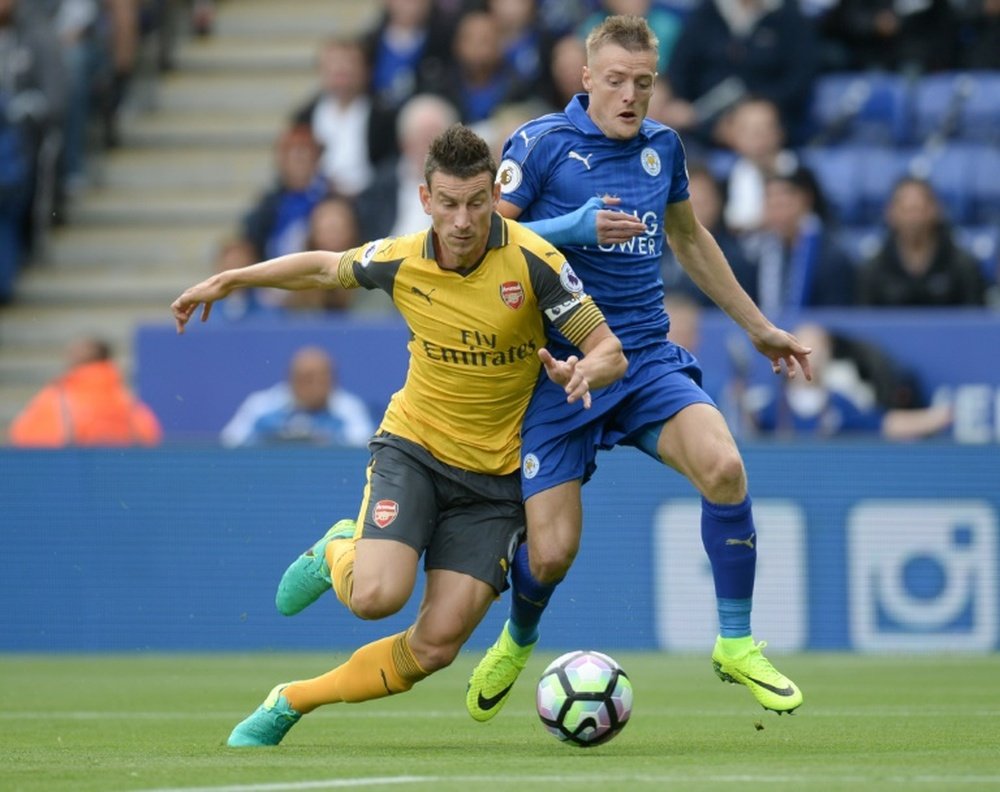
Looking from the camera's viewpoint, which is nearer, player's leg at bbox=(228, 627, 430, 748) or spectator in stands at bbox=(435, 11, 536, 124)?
player's leg at bbox=(228, 627, 430, 748)

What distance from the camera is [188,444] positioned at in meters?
13.3

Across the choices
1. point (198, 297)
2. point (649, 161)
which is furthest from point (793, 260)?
point (198, 297)

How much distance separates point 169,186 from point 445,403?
1093 cm

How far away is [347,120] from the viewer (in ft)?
54.2

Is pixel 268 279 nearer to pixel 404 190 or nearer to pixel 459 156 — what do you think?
pixel 459 156

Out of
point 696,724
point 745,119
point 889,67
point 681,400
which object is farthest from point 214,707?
point 889,67

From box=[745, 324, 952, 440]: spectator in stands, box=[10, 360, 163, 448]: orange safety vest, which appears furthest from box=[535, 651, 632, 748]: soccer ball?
box=[10, 360, 163, 448]: orange safety vest

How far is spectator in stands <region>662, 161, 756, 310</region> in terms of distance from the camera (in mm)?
13789

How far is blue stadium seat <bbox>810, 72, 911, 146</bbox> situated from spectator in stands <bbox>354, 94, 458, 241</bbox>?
9.13 ft

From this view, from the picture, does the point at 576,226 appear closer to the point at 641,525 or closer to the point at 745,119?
the point at 641,525

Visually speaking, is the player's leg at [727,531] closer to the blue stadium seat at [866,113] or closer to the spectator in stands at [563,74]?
the spectator in stands at [563,74]

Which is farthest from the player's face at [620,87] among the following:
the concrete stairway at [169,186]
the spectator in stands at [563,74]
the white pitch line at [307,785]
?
the concrete stairway at [169,186]

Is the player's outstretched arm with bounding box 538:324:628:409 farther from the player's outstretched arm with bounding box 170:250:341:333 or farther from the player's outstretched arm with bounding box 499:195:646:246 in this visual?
the player's outstretched arm with bounding box 170:250:341:333

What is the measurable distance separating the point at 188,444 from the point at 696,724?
5386mm
